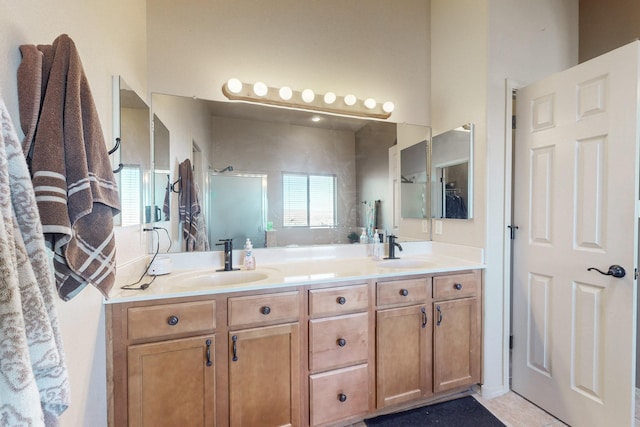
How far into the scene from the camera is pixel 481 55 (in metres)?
1.89

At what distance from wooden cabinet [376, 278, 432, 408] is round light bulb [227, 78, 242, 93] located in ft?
4.91

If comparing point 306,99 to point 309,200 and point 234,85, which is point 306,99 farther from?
point 309,200

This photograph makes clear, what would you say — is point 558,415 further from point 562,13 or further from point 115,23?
point 115,23

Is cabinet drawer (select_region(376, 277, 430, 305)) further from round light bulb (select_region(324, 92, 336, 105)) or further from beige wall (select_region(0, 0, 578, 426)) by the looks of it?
round light bulb (select_region(324, 92, 336, 105))

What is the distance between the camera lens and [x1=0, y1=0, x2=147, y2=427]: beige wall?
2.50 ft

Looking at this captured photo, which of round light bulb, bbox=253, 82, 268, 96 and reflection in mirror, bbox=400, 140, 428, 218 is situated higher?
round light bulb, bbox=253, 82, 268, 96

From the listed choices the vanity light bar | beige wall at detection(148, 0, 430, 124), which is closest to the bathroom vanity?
the vanity light bar

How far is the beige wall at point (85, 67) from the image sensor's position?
0.76m

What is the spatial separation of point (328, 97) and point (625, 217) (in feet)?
5.88

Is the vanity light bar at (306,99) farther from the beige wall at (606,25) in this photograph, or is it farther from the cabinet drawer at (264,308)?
the beige wall at (606,25)

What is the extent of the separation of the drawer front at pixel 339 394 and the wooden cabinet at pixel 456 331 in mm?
511

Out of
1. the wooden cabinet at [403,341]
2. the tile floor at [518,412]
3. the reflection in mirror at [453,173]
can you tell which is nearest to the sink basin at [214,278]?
the wooden cabinet at [403,341]

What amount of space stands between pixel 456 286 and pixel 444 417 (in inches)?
31.0

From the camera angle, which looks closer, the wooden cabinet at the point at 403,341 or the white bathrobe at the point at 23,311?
the white bathrobe at the point at 23,311
